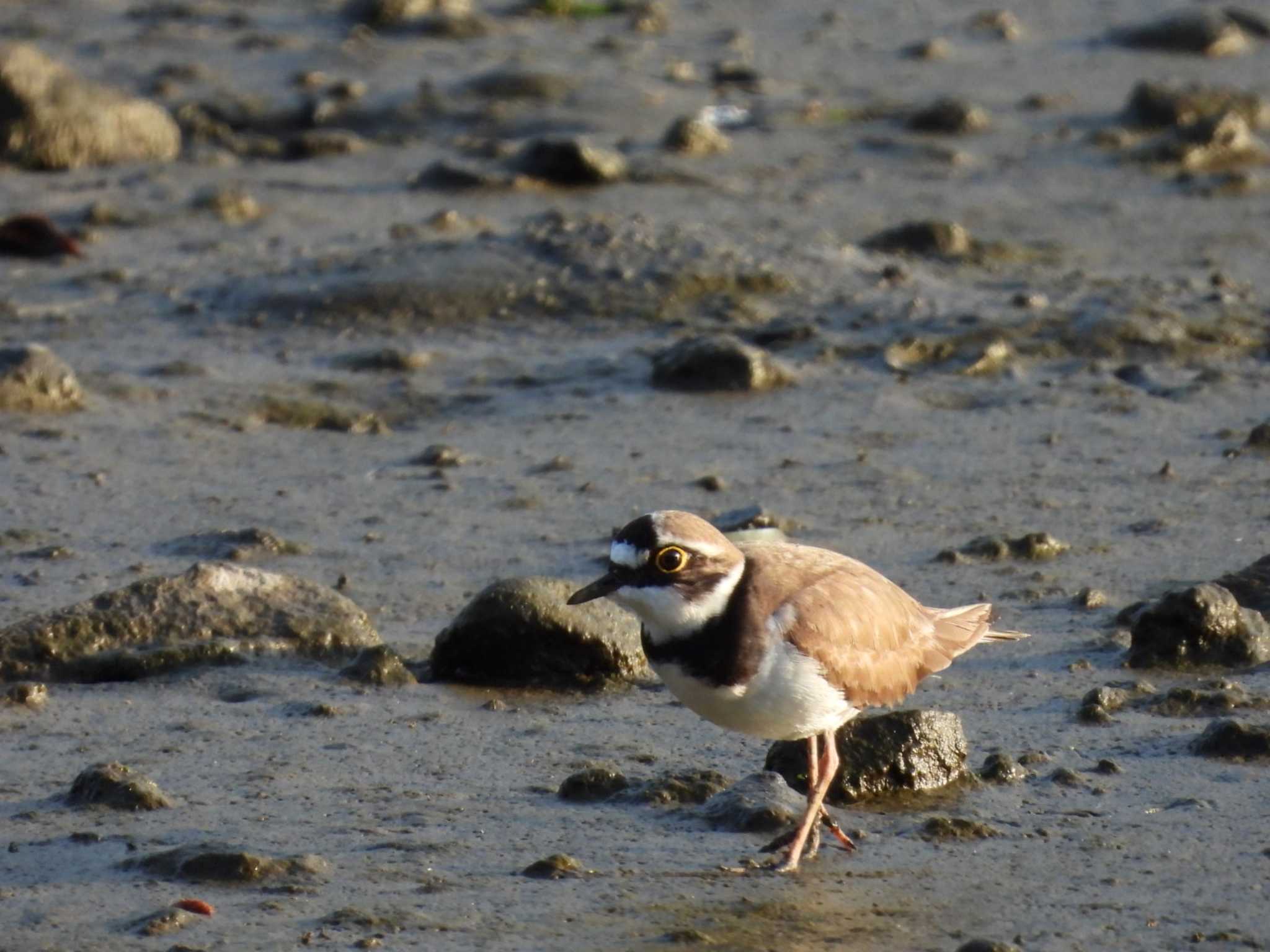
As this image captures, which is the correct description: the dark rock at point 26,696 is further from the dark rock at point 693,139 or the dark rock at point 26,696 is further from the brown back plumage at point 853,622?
the dark rock at point 693,139

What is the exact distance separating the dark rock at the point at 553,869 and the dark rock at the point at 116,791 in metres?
1.10

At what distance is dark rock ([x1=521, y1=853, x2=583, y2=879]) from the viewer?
209 inches

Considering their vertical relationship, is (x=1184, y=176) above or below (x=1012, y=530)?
above

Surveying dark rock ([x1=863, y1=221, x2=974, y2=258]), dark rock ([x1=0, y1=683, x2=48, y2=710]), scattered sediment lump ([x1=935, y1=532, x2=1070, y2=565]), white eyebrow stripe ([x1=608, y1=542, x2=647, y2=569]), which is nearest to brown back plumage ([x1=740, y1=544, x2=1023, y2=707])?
white eyebrow stripe ([x1=608, y1=542, x2=647, y2=569])

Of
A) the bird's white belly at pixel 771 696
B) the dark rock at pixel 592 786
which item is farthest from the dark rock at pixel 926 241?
the bird's white belly at pixel 771 696

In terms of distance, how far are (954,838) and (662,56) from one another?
1194 cm

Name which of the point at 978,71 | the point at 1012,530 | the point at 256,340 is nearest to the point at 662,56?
the point at 978,71

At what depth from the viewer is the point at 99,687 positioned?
6.62 m

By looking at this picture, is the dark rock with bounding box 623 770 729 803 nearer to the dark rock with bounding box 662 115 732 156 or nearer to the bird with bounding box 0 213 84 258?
the bird with bounding box 0 213 84 258

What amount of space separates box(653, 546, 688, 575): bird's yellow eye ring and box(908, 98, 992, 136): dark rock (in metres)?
10.1

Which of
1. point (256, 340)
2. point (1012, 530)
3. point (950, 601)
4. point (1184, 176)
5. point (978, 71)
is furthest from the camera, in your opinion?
point (978, 71)

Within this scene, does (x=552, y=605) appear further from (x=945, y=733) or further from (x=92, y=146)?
(x=92, y=146)

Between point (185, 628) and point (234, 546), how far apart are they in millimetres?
1070

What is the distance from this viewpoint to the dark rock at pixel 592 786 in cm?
586
